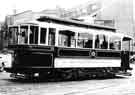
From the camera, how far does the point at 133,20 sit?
44.2m

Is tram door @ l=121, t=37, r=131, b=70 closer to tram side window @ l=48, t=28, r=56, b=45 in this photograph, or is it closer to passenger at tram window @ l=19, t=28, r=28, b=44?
tram side window @ l=48, t=28, r=56, b=45

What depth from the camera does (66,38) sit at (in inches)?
520

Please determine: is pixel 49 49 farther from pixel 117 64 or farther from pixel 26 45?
pixel 117 64

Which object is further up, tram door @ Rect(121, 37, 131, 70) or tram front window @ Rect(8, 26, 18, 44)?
tram front window @ Rect(8, 26, 18, 44)

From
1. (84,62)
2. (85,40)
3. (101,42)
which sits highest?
(85,40)

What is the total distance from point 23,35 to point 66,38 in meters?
2.30

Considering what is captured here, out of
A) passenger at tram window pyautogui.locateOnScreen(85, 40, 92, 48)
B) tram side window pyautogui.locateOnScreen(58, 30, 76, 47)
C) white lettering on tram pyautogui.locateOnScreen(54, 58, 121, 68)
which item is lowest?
white lettering on tram pyautogui.locateOnScreen(54, 58, 121, 68)

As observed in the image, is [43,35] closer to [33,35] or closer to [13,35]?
[33,35]

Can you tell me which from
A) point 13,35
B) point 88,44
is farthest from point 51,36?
point 88,44

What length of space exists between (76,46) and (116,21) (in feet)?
106

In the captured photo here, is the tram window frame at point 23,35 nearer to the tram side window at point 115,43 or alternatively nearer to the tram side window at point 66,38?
the tram side window at point 66,38

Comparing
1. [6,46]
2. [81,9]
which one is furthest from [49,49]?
[81,9]

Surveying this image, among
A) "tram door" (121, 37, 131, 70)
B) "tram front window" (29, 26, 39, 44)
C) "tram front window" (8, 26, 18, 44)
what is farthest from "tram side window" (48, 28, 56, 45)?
"tram door" (121, 37, 131, 70)

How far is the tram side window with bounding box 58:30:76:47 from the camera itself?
12.9 m
